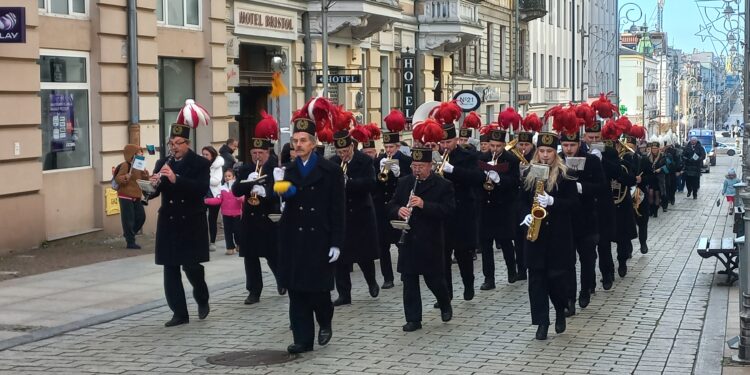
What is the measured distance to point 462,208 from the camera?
13891 mm

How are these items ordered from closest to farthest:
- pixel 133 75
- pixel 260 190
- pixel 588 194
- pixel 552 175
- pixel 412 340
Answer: pixel 412 340, pixel 552 175, pixel 260 190, pixel 588 194, pixel 133 75

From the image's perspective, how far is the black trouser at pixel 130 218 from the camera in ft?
62.6

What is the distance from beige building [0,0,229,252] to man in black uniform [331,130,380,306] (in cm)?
625

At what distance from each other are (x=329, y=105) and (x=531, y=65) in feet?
158

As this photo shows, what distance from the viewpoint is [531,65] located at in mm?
58719

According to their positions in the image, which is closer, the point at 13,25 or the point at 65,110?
the point at 13,25

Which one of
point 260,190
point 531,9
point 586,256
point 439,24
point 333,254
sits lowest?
point 586,256

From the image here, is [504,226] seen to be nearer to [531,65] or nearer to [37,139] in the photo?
[37,139]

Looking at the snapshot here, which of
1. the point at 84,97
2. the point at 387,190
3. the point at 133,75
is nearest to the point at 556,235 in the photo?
the point at 387,190

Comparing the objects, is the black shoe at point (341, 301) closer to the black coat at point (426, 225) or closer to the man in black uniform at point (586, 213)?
the black coat at point (426, 225)

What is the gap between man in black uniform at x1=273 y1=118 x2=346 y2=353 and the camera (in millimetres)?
10461

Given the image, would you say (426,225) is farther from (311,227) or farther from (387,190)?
(387,190)

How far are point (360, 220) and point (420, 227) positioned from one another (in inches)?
72.9

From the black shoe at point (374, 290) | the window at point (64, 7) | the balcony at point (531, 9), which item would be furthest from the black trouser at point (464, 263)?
the balcony at point (531, 9)
